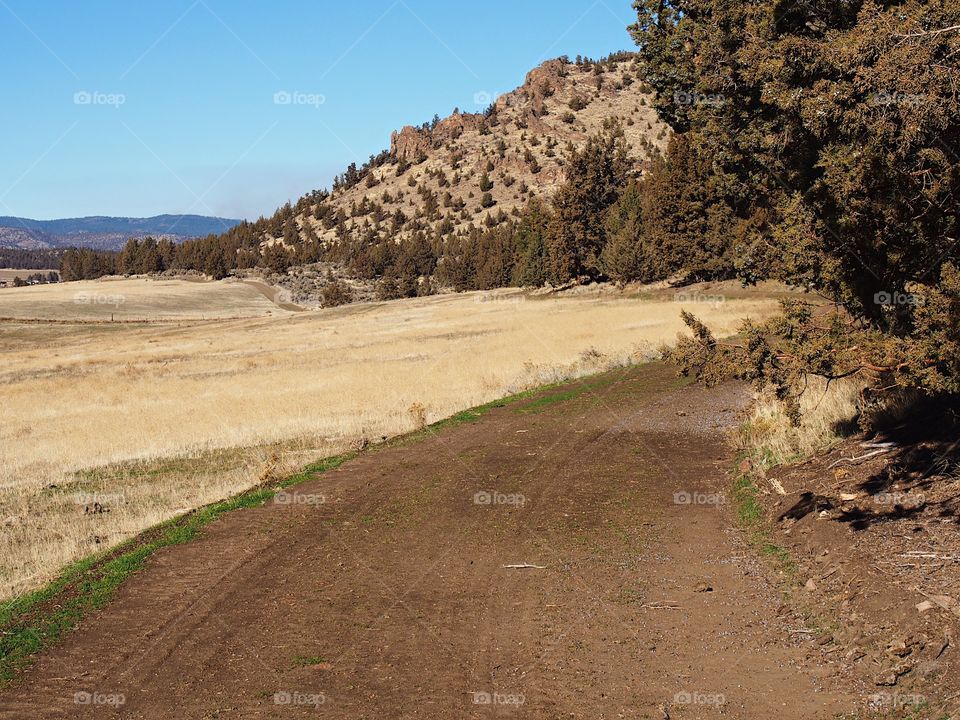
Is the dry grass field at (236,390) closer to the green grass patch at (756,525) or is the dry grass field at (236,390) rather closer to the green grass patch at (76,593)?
the green grass patch at (76,593)

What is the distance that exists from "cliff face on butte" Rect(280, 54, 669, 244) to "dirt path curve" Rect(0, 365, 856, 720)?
377 ft

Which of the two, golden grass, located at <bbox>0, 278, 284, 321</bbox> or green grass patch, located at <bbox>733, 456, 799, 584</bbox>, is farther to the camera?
golden grass, located at <bbox>0, 278, 284, 321</bbox>

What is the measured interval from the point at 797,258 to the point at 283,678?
8.43 metres

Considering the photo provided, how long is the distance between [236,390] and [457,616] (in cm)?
2548

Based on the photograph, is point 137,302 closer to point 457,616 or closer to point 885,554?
point 457,616

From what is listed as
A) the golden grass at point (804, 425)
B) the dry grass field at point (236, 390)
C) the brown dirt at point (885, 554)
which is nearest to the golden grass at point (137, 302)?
the dry grass field at point (236, 390)

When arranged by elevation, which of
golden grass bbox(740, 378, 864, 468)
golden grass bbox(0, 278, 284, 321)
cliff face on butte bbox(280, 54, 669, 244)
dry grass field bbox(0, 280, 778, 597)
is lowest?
dry grass field bbox(0, 280, 778, 597)

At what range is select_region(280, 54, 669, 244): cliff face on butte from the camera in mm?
142250

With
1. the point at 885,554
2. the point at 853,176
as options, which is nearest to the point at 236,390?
the point at 853,176

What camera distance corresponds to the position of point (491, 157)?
157 metres

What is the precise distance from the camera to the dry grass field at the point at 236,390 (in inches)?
596

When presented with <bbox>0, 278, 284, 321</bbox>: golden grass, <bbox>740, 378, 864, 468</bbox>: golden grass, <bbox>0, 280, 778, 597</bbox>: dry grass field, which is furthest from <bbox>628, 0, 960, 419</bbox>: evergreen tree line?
<bbox>0, 278, 284, 321</bbox>: golden grass

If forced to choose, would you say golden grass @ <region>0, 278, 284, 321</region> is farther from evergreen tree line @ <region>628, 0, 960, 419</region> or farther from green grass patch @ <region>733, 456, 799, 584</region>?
green grass patch @ <region>733, 456, 799, 584</region>

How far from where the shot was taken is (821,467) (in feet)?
38.8
